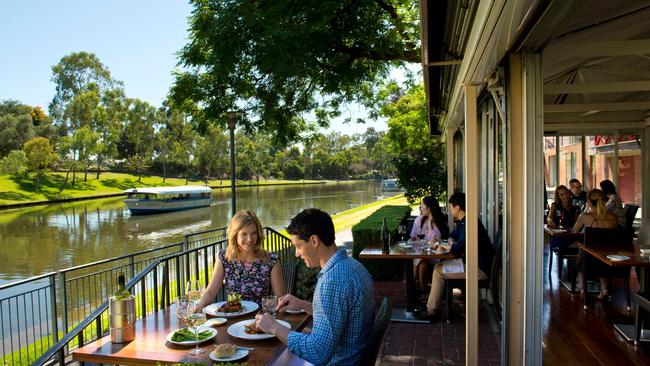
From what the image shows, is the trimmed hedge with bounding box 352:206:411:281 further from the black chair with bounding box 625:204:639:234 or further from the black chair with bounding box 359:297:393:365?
the black chair with bounding box 359:297:393:365

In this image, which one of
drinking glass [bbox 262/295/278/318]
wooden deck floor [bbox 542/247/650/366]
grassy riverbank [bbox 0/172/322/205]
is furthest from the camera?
grassy riverbank [bbox 0/172/322/205]

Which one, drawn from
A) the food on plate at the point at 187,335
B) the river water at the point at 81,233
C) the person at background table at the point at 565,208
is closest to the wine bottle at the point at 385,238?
the food on plate at the point at 187,335

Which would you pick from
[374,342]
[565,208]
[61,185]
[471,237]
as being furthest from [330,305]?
[61,185]

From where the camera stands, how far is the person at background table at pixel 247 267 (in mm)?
3703

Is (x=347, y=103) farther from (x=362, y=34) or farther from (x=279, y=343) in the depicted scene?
(x=279, y=343)

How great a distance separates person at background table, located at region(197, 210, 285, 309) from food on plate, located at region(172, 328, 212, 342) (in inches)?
44.9

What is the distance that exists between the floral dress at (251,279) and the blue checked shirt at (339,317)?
1693 mm

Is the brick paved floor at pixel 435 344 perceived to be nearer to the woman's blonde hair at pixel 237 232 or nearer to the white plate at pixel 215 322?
the woman's blonde hair at pixel 237 232

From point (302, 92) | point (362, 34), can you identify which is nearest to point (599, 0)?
point (362, 34)

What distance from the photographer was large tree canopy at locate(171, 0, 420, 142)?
8.30m

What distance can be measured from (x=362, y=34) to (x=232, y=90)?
11.6 ft

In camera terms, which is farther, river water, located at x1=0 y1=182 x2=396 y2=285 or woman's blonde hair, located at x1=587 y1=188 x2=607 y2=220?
river water, located at x1=0 y1=182 x2=396 y2=285

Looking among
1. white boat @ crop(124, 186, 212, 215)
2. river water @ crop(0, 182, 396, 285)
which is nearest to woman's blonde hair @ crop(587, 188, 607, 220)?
river water @ crop(0, 182, 396, 285)

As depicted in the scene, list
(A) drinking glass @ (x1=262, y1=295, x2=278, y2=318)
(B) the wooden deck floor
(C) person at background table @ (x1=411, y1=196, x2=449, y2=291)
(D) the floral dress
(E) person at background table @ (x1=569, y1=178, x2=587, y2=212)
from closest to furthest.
Result: (A) drinking glass @ (x1=262, y1=295, x2=278, y2=318)
(D) the floral dress
(B) the wooden deck floor
(C) person at background table @ (x1=411, y1=196, x2=449, y2=291)
(E) person at background table @ (x1=569, y1=178, x2=587, y2=212)
